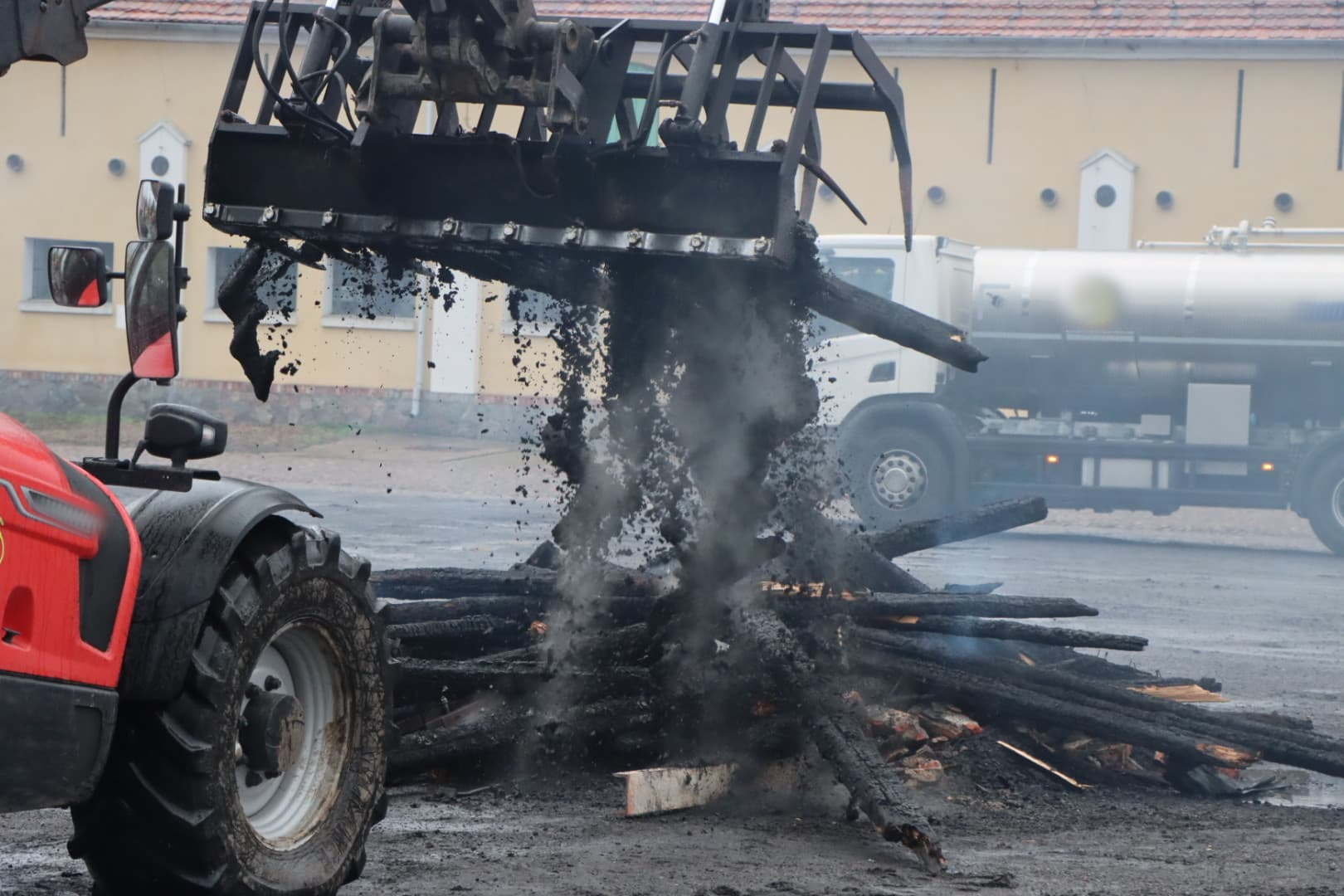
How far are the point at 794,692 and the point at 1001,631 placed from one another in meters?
1.60

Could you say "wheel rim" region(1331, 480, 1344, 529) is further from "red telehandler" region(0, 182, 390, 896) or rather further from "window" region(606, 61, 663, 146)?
"red telehandler" region(0, 182, 390, 896)

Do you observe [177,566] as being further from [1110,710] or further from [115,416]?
[1110,710]

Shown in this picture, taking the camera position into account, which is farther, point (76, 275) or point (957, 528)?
point (957, 528)

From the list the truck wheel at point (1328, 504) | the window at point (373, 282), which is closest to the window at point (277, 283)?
the window at point (373, 282)

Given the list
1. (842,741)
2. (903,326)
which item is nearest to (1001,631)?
(903,326)

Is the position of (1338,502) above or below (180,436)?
below

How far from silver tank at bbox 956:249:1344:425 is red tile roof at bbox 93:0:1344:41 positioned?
27.1ft

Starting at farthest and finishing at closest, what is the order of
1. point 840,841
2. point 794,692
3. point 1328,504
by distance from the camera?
point 1328,504, point 794,692, point 840,841

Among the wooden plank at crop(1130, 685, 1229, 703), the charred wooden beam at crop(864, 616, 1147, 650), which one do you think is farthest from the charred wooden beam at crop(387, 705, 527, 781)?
the wooden plank at crop(1130, 685, 1229, 703)

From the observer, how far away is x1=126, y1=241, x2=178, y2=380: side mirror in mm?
3725

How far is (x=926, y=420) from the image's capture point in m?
19.3

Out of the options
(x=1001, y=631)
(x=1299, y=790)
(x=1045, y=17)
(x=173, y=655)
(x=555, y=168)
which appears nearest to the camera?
(x=173, y=655)

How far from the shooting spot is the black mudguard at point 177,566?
4082 mm

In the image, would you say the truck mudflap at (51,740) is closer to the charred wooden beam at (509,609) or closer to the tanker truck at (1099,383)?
the charred wooden beam at (509,609)
